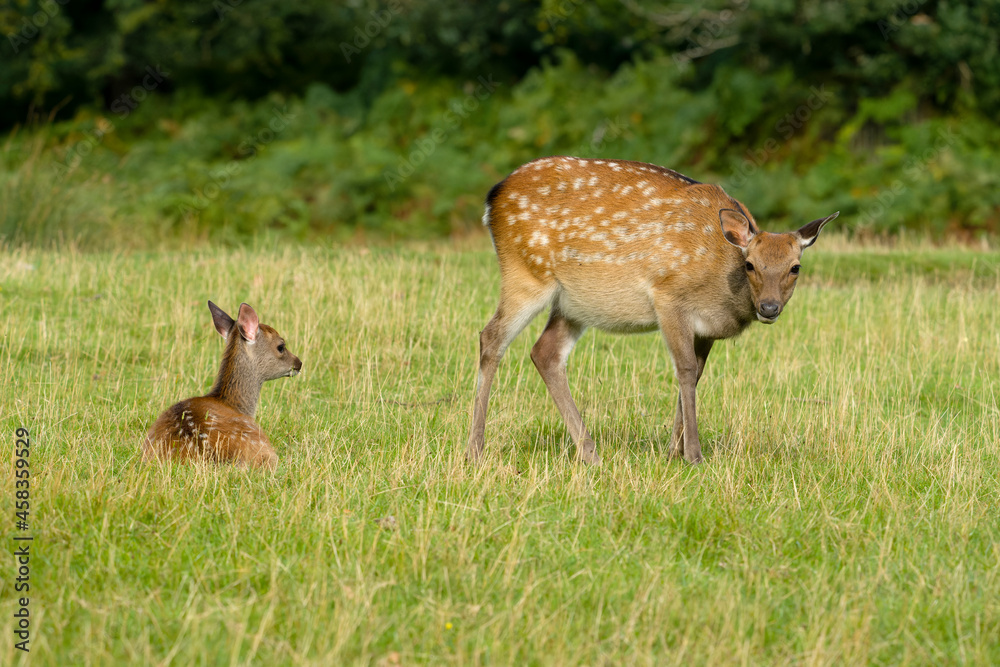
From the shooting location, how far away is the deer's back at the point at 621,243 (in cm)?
655

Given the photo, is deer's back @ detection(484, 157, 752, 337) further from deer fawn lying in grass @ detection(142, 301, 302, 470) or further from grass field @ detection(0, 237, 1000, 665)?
deer fawn lying in grass @ detection(142, 301, 302, 470)

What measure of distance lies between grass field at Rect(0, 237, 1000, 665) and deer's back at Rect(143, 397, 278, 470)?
0.17 metres

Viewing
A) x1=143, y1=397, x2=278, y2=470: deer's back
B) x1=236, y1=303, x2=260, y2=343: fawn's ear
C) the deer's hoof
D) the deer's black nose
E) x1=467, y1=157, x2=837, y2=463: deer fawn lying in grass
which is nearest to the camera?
x1=143, y1=397, x2=278, y2=470: deer's back

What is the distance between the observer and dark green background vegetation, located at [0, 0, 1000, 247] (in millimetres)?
19500

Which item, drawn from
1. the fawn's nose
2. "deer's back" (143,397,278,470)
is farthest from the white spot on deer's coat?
"deer's back" (143,397,278,470)

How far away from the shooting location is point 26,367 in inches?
316

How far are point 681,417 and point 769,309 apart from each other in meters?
0.92

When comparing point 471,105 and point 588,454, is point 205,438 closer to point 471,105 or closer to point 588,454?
point 588,454

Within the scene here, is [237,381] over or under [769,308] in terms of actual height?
under

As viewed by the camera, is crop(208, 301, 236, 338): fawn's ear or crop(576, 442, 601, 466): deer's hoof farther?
crop(208, 301, 236, 338): fawn's ear

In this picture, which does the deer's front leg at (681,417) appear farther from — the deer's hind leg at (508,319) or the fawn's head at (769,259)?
the deer's hind leg at (508,319)

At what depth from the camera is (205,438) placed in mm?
5676

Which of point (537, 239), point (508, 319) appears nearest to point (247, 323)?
point (508, 319)

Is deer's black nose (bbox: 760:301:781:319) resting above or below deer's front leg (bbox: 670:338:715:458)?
above
